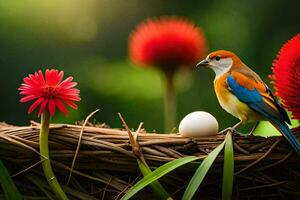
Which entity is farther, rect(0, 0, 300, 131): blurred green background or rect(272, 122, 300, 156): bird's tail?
rect(0, 0, 300, 131): blurred green background

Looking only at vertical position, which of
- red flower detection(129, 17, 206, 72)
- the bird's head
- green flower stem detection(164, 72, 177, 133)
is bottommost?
the bird's head

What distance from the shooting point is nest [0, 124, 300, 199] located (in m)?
0.75

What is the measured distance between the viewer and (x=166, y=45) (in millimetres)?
1533

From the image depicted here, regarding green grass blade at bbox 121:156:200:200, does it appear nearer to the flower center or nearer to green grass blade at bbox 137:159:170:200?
green grass blade at bbox 137:159:170:200

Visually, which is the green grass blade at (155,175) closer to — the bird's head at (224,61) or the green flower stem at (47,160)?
the green flower stem at (47,160)

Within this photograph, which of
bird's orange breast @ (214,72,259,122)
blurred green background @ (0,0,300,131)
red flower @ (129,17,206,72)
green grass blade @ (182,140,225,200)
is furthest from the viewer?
blurred green background @ (0,0,300,131)

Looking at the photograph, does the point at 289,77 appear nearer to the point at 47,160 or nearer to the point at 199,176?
the point at 199,176

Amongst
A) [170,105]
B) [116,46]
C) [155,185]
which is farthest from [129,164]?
[116,46]

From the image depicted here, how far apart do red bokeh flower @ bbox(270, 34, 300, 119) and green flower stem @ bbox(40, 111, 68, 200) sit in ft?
0.74

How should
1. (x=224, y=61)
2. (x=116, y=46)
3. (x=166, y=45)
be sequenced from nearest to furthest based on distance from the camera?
(x=224, y=61) < (x=166, y=45) < (x=116, y=46)

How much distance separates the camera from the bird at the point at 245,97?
81cm

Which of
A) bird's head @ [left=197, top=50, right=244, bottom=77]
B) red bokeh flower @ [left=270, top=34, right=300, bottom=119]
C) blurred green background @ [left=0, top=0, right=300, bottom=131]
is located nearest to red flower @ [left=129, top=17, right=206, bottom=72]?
blurred green background @ [left=0, top=0, right=300, bottom=131]

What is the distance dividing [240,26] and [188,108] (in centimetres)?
38

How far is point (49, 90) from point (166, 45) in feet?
2.64
